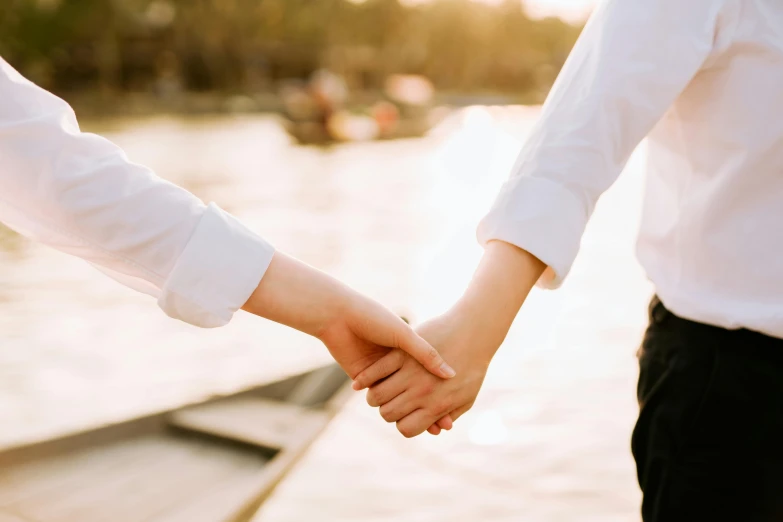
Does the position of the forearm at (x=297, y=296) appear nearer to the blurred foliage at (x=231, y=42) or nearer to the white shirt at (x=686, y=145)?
the white shirt at (x=686, y=145)

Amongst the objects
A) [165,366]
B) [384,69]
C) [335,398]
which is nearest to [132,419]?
[335,398]

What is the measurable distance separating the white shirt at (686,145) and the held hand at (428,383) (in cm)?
16

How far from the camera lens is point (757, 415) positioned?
3.35 ft

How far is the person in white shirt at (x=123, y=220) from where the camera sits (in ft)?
3.29

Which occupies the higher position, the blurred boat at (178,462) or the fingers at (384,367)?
the fingers at (384,367)

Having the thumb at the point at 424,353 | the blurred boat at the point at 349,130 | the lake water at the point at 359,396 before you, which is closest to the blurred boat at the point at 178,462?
the lake water at the point at 359,396

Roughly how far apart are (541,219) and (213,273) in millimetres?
423

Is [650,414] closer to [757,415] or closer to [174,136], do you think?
[757,415]

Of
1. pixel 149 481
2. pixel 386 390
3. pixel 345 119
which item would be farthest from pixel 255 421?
pixel 345 119

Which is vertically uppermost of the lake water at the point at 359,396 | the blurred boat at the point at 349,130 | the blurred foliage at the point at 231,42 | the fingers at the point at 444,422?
the fingers at the point at 444,422

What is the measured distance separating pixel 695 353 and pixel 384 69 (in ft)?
159

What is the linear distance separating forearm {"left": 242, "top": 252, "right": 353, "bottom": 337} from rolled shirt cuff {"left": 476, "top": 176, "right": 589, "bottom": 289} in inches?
10.1

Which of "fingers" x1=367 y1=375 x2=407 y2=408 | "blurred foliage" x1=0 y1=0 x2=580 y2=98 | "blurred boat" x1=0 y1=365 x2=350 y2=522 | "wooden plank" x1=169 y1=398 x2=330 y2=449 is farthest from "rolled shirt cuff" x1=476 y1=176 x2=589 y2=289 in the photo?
"blurred foliage" x1=0 y1=0 x2=580 y2=98

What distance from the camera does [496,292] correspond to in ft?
3.51
